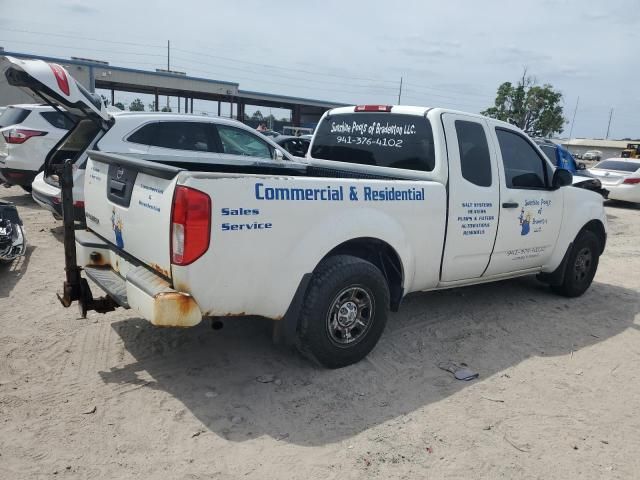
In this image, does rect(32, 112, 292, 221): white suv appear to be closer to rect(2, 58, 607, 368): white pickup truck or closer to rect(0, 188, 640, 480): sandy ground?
rect(2, 58, 607, 368): white pickup truck

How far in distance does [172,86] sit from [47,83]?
3161cm

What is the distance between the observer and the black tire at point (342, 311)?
3459mm

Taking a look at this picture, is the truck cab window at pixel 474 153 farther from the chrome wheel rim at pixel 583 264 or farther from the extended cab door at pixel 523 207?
the chrome wheel rim at pixel 583 264

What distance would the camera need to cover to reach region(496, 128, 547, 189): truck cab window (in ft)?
15.9

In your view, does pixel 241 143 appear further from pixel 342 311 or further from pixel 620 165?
pixel 620 165

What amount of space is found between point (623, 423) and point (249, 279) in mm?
2664

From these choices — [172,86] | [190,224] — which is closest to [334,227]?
[190,224]

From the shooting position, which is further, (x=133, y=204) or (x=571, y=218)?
(x=571, y=218)

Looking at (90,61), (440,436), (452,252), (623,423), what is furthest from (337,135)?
(90,61)

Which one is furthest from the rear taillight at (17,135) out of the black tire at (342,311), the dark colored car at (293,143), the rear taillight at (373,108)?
the black tire at (342,311)

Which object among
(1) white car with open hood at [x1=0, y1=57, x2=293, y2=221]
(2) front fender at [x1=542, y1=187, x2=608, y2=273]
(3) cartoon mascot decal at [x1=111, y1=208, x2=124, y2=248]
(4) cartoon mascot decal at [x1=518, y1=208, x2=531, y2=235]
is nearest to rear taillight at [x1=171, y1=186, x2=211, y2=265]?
(3) cartoon mascot decal at [x1=111, y1=208, x2=124, y2=248]

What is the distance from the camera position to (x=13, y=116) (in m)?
9.00

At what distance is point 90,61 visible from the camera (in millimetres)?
30594

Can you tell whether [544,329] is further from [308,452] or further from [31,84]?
[31,84]
